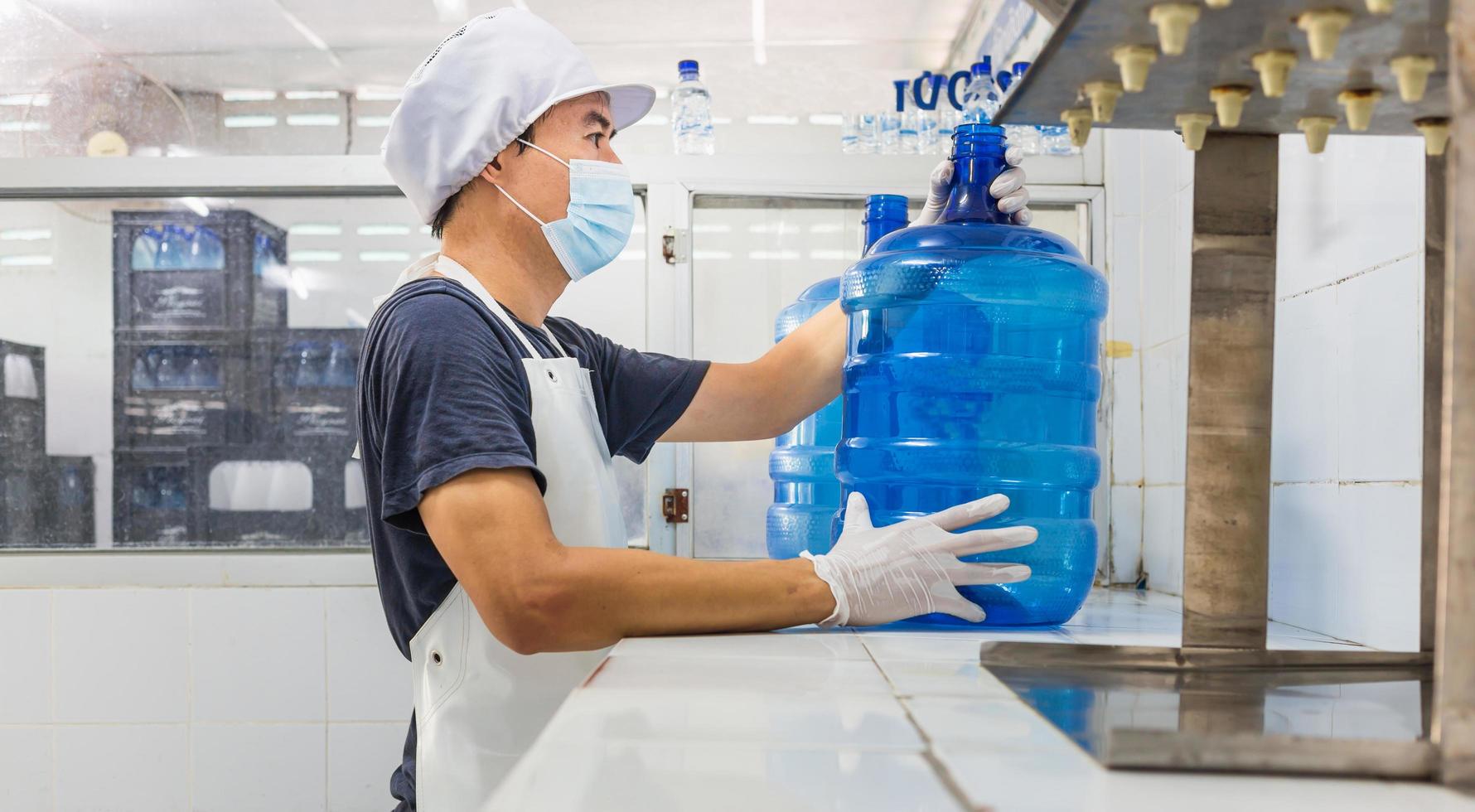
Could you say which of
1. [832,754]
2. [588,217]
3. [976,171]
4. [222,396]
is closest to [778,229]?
[588,217]

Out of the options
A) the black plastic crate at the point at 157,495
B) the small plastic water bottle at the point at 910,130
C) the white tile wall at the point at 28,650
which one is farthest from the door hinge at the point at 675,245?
the white tile wall at the point at 28,650

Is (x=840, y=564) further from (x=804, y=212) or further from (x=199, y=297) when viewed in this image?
(x=199, y=297)

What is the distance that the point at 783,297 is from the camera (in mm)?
2568

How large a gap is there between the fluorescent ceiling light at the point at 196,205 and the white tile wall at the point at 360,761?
4.26 feet

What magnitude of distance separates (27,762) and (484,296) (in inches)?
75.6

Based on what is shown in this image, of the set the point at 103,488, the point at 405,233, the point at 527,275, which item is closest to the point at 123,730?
the point at 103,488

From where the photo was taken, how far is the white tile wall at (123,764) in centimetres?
251

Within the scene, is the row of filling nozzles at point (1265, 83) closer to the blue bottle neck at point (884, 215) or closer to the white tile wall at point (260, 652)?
the blue bottle neck at point (884, 215)

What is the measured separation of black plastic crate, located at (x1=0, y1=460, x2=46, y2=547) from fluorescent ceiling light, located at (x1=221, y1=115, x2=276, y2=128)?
0.99 m

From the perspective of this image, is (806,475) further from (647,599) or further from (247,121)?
(247,121)

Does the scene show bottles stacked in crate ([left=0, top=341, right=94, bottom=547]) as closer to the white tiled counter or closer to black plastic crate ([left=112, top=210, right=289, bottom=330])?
black plastic crate ([left=112, top=210, right=289, bottom=330])

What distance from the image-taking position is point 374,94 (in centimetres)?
295

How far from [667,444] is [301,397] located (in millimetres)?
930

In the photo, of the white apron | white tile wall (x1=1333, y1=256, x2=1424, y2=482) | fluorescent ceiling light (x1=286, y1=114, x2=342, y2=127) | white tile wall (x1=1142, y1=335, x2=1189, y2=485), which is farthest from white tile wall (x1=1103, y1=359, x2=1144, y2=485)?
fluorescent ceiling light (x1=286, y1=114, x2=342, y2=127)
